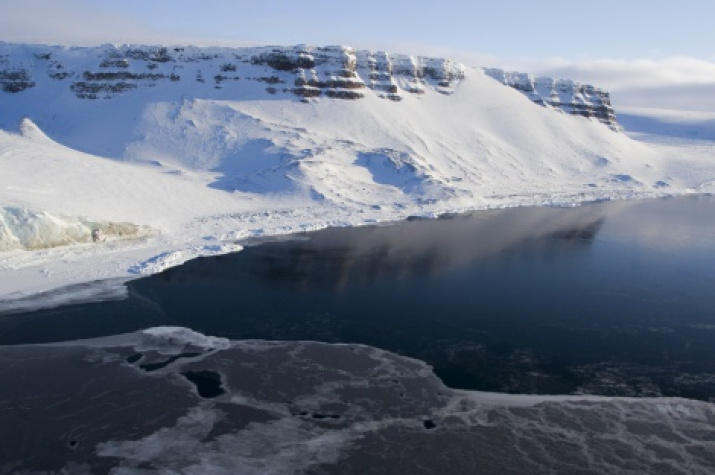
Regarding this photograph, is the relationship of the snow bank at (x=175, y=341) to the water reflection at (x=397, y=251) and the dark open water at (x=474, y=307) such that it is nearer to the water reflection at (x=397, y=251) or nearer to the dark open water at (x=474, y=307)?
the dark open water at (x=474, y=307)

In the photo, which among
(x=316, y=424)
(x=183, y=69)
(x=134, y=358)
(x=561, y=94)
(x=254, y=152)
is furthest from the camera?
(x=561, y=94)

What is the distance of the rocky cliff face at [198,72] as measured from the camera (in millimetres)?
82438

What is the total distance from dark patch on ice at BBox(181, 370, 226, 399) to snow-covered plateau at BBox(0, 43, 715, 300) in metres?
→ 15.0

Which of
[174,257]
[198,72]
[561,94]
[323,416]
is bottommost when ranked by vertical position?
[174,257]

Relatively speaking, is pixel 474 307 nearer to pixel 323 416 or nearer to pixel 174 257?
pixel 323 416

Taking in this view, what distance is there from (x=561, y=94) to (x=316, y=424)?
10858 cm

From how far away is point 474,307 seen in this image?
31.1m

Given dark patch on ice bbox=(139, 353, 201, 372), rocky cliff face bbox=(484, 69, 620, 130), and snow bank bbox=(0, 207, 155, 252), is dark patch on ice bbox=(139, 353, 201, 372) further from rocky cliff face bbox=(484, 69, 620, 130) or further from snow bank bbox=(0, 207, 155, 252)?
rocky cliff face bbox=(484, 69, 620, 130)

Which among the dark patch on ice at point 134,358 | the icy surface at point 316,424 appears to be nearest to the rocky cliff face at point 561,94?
the icy surface at point 316,424

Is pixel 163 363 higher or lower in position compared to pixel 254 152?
lower

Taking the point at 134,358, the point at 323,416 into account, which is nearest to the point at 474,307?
the point at 323,416

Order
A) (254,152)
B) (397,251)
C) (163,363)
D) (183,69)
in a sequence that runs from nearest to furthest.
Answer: (163,363), (397,251), (254,152), (183,69)

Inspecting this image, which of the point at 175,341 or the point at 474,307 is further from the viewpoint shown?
the point at 474,307

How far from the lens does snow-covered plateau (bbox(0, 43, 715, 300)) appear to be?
44.8m
